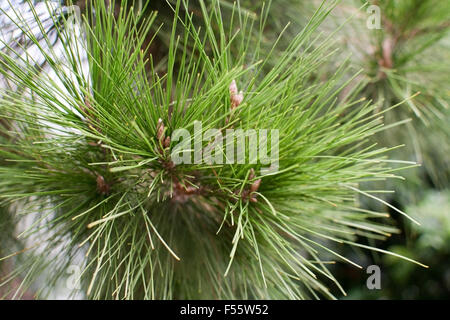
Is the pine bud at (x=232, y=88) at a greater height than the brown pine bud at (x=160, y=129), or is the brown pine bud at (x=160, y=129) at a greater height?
the pine bud at (x=232, y=88)

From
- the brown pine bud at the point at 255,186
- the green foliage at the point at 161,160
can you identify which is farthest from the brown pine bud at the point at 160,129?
the brown pine bud at the point at 255,186

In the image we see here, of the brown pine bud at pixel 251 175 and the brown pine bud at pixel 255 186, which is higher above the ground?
the brown pine bud at pixel 251 175

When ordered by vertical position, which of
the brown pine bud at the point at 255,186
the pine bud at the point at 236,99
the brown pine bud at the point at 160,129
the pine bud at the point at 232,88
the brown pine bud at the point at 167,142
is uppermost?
the pine bud at the point at 232,88

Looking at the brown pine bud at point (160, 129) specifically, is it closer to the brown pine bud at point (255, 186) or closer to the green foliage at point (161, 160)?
the green foliage at point (161, 160)

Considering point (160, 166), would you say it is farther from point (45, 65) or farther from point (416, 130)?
point (416, 130)

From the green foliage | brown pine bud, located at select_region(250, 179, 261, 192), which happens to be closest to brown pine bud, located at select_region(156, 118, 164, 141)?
the green foliage

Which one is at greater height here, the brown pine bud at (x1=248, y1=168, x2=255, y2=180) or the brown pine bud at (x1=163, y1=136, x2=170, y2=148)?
the brown pine bud at (x1=163, y1=136, x2=170, y2=148)

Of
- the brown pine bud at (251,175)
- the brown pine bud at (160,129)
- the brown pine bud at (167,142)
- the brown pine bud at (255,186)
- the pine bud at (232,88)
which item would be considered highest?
the pine bud at (232,88)

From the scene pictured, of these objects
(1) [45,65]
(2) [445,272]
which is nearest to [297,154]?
(1) [45,65]


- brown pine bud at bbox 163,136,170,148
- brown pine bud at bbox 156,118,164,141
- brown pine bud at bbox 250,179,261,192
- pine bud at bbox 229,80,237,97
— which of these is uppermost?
pine bud at bbox 229,80,237,97

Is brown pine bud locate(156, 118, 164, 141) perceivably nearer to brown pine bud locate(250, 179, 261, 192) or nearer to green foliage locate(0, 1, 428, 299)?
green foliage locate(0, 1, 428, 299)

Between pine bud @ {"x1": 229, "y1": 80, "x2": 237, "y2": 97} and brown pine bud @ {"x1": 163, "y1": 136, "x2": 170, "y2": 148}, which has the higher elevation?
pine bud @ {"x1": 229, "y1": 80, "x2": 237, "y2": 97}
